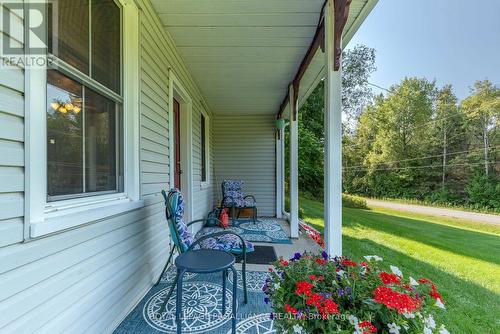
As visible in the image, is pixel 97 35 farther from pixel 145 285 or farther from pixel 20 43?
pixel 145 285

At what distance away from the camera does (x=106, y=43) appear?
5.69 ft

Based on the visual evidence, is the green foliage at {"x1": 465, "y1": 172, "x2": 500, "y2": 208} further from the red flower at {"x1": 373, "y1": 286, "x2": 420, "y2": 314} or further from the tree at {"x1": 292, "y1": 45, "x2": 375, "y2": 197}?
the red flower at {"x1": 373, "y1": 286, "x2": 420, "y2": 314}

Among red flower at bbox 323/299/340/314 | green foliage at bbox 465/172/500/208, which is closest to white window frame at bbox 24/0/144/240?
red flower at bbox 323/299/340/314

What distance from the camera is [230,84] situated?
4527mm

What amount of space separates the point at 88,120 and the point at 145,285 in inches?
61.3

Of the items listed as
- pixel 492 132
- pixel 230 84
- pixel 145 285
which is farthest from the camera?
pixel 492 132

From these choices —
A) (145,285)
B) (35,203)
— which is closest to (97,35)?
(35,203)

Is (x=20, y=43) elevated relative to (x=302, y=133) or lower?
lower

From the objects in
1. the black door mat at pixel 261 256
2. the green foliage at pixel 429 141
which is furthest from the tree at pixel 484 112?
the black door mat at pixel 261 256

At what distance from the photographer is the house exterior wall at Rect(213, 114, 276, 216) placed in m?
6.64

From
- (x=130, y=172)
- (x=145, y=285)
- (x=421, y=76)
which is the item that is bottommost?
(x=145, y=285)

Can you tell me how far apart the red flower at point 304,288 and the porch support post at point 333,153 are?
1.02 m

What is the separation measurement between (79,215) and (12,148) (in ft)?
1.61

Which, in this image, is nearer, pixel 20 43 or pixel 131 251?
pixel 20 43
